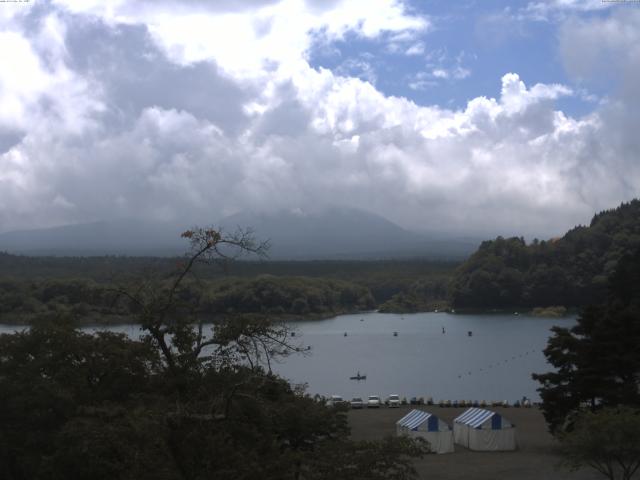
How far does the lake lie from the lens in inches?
1330

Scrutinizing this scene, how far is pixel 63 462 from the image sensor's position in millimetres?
8414

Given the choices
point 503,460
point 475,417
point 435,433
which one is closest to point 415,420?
point 435,433

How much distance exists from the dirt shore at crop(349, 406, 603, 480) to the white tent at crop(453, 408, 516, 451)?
0.80 ft

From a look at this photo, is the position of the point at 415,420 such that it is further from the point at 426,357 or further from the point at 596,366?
the point at 426,357

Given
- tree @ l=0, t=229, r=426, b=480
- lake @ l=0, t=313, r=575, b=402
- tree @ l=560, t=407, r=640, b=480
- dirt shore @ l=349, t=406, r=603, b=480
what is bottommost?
lake @ l=0, t=313, r=575, b=402

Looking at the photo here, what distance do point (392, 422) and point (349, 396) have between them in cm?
1018

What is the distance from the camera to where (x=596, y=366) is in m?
16.8

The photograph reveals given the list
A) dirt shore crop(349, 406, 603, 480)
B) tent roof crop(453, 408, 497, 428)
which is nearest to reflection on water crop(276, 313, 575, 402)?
dirt shore crop(349, 406, 603, 480)

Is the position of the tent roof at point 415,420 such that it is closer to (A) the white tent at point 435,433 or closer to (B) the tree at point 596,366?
(A) the white tent at point 435,433

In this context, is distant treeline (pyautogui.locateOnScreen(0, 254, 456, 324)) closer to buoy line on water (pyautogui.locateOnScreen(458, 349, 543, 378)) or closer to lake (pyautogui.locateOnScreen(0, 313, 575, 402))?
lake (pyautogui.locateOnScreen(0, 313, 575, 402))

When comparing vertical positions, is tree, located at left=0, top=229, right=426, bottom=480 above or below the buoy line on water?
above

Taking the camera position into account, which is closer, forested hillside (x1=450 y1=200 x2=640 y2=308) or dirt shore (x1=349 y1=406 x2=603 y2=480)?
dirt shore (x1=349 y1=406 x2=603 y2=480)

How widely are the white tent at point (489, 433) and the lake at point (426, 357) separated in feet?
17.1

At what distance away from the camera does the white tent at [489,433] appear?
17.8 m
